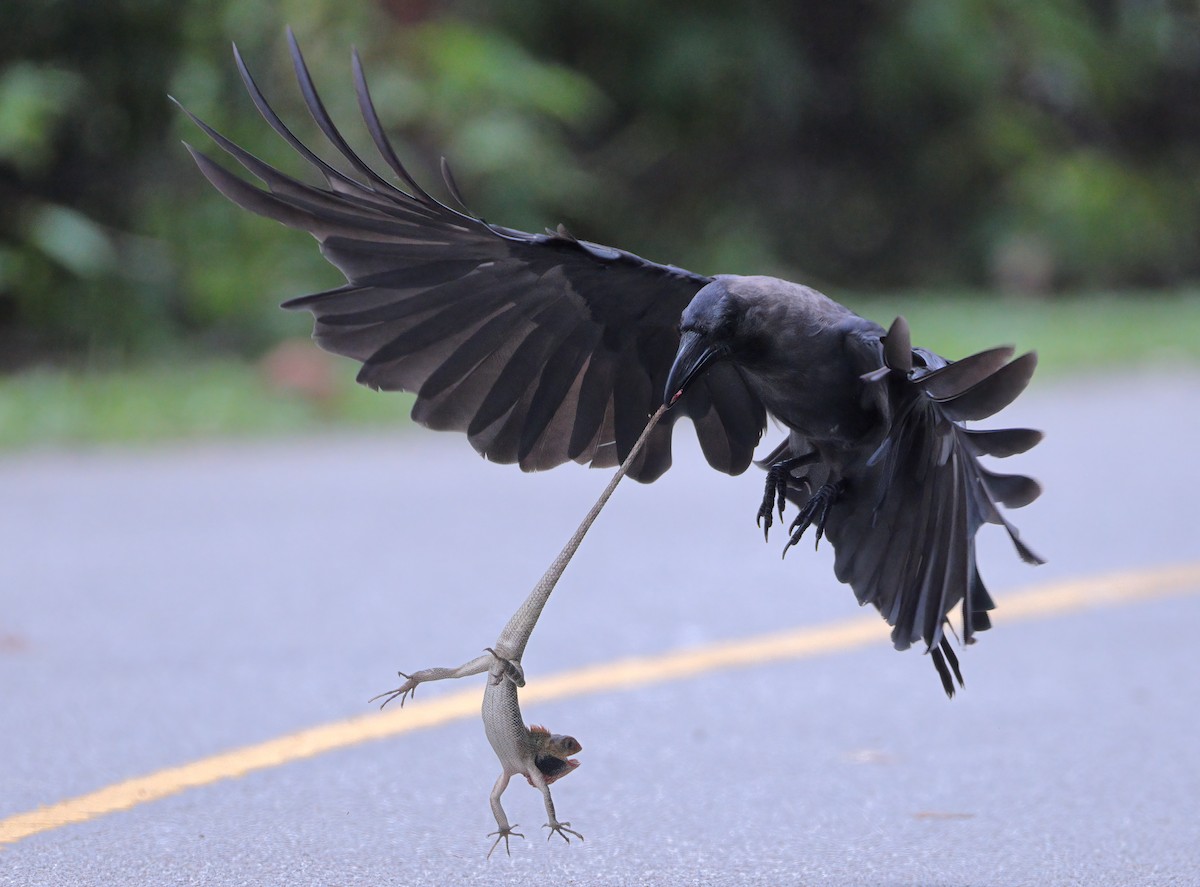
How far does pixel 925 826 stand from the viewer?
3.59 meters

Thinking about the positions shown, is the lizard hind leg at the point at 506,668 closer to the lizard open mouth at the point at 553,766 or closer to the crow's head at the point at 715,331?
the lizard open mouth at the point at 553,766

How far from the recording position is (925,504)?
3.10 meters

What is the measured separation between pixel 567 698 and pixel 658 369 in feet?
4.40

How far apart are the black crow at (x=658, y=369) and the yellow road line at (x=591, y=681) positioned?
39.0 inches

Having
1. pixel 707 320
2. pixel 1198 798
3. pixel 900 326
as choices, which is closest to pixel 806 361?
pixel 707 320

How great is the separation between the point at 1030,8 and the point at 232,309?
29.9 feet

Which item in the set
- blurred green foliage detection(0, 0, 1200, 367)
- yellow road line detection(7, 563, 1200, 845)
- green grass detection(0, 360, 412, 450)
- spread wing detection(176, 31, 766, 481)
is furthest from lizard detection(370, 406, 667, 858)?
blurred green foliage detection(0, 0, 1200, 367)

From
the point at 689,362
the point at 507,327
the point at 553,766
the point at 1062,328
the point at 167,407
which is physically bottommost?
the point at 553,766

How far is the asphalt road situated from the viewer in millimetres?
3367

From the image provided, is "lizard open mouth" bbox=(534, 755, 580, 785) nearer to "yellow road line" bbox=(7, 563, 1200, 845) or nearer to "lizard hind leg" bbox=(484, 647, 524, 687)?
"lizard hind leg" bbox=(484, 647, 524, 687)

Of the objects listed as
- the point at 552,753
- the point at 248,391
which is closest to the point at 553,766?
the point at 552,753

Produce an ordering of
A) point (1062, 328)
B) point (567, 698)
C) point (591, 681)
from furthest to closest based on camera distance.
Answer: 1. point (1062, 328)
2. point (591, 681)
3. point (567, 698)

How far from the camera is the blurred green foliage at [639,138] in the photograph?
35.0 feet

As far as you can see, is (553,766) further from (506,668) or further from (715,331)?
(715,331)
